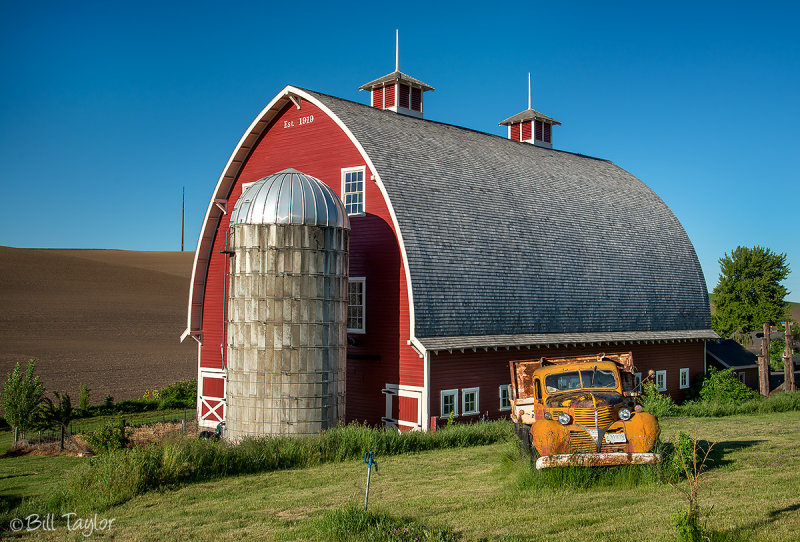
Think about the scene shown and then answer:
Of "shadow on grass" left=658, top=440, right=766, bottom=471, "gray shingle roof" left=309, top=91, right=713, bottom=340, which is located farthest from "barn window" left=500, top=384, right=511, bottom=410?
"shadow on grass" left=658, top=440, right=766, bottom=471

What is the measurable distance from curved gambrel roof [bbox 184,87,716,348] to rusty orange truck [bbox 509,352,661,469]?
7447 mm

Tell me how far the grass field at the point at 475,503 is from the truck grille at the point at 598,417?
1226mm

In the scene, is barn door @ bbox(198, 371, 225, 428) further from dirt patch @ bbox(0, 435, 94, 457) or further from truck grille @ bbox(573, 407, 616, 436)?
truck grille @ bbox(573, 407, 616, 436)

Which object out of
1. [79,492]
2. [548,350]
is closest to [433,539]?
[79,492]

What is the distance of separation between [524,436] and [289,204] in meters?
9.86

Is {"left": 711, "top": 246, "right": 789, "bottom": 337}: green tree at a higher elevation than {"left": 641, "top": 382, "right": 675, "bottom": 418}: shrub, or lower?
higher

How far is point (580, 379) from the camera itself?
1434cm

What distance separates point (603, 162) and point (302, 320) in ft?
73.2

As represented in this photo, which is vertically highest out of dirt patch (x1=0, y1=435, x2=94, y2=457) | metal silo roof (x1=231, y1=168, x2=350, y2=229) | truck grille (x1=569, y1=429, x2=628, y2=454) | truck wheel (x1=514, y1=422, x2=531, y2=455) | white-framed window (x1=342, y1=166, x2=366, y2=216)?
white-framed window (x1=342, y1=166, x2=366, y2=216)

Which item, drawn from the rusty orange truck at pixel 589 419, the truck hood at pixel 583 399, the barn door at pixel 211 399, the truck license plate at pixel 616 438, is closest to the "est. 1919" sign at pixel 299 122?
the barn door at pixel 211 399

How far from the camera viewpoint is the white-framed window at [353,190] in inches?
969

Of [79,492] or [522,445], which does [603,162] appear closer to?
[522,445]

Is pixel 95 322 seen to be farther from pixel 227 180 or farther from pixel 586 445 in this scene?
pixel 586 445

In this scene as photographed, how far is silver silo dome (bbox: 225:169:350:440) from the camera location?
67.8ft
